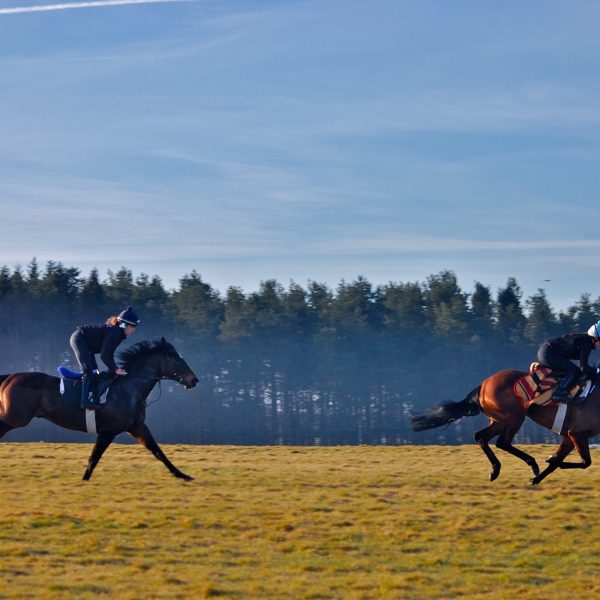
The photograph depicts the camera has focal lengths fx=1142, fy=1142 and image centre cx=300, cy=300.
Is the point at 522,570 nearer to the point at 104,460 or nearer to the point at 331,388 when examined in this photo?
the point at 104,460

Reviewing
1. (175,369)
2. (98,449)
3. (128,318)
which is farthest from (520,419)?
(98,449)

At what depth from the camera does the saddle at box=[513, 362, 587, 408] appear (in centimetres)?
1844

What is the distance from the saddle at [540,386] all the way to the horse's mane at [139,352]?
5960 mm

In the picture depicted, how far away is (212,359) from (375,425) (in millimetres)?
14624

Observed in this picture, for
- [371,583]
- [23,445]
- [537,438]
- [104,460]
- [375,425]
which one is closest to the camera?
[371,583]

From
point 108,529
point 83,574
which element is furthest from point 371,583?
point 108,529

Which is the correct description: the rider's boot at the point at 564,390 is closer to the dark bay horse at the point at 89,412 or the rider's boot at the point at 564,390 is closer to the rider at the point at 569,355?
the rider at the point at 569,355

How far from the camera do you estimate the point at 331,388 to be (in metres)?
93.6

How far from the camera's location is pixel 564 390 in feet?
60.3

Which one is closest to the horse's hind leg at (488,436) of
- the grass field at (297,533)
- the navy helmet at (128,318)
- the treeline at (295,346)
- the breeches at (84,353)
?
the grass field at (297,533)

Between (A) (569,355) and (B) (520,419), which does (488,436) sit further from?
(A) (569,355)

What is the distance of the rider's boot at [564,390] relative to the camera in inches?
723

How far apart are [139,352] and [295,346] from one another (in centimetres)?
7846

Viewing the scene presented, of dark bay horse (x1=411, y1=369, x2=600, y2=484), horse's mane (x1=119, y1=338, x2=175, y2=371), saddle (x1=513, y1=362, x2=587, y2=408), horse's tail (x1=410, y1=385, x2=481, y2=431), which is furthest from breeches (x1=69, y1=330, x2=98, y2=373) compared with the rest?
saddle (x1=513, y1=362, x2=587, y2=408)
